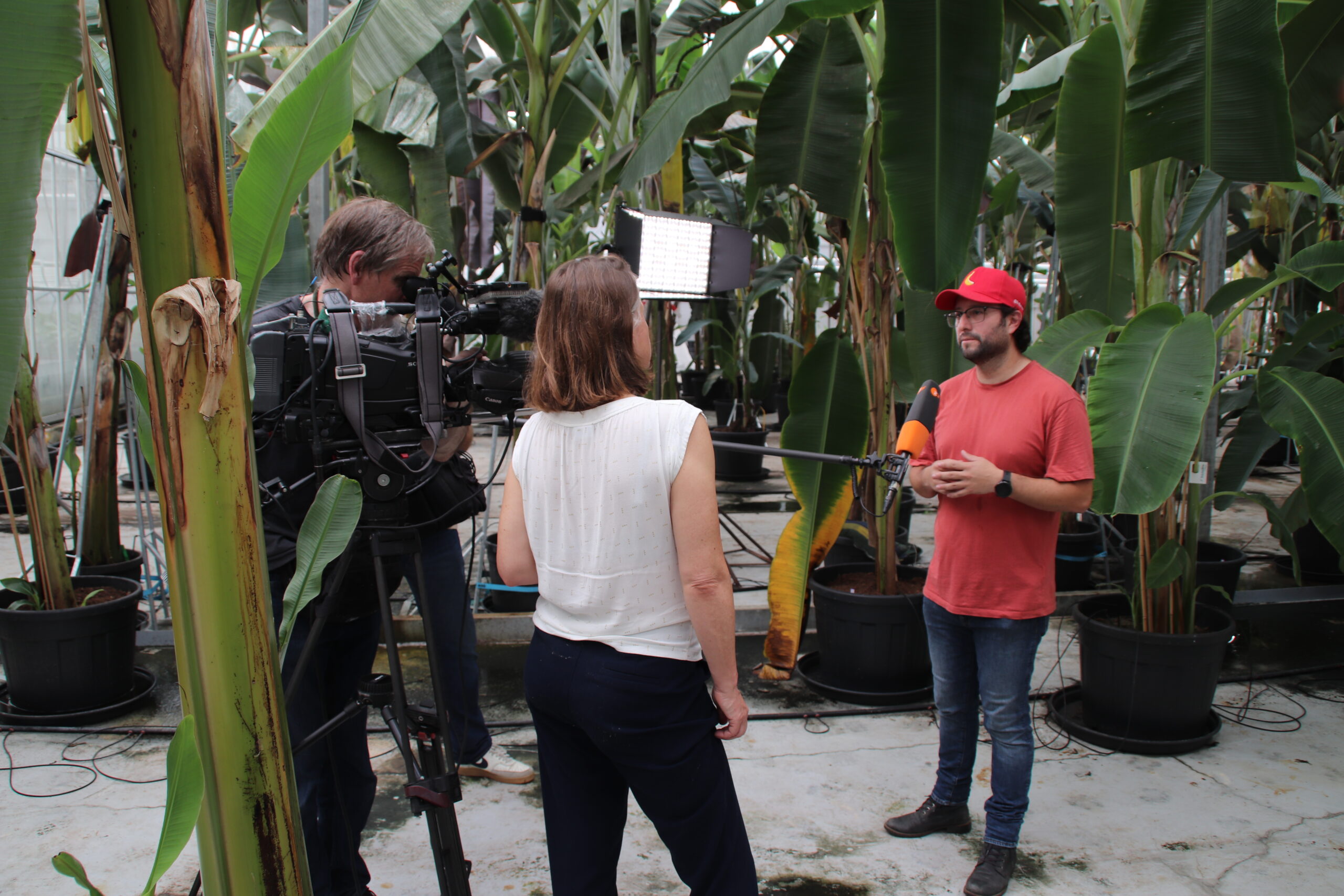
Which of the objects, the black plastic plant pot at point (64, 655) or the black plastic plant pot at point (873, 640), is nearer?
the black plastic plant pot at point (64, 655)

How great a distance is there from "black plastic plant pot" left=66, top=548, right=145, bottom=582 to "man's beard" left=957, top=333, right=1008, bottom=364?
3.49 meters

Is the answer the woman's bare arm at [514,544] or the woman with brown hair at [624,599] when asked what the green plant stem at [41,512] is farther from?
the woman with brown hair at [624,599]

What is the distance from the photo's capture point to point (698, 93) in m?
2.61

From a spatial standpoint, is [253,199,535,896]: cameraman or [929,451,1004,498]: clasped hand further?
[929,451,1004,498]: clasped hand

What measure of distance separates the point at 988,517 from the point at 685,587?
110 cm

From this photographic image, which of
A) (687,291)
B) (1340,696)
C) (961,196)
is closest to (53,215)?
(687,291)

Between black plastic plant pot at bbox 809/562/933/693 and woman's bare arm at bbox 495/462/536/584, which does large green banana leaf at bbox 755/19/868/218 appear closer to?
black plastic plant pot at bbox 809/562/933/693

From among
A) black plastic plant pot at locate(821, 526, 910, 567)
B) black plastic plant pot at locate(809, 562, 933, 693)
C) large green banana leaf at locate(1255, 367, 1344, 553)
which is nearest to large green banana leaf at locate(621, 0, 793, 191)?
black plastic plant pot at locate(809, 562, 933, 693)

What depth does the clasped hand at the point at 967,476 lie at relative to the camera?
222cm

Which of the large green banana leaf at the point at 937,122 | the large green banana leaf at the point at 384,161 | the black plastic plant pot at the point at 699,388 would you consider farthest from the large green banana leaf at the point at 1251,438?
the black plastic plant pot at the point at 699,388

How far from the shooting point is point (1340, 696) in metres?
3.48

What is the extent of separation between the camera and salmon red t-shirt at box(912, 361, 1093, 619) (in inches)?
88.2

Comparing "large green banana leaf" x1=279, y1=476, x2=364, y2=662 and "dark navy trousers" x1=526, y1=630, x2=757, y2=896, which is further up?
"large green banana leaf" x1=279, y1=476, x2=364, y2=662

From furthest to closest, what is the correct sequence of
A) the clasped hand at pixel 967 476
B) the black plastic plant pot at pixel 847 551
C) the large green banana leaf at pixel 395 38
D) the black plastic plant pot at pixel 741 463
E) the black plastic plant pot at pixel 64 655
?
the black plastic plant pot at pixel 741 463, the black plastic plant pot at pixel 847 551, the black plastic plant pot at pixel 64 655, the clasped hand at pixel 967 476, the large green banana leaf at pixel 395 38
